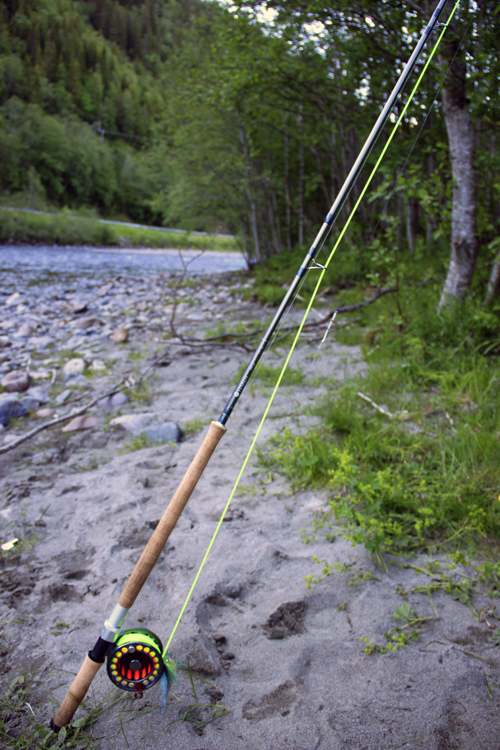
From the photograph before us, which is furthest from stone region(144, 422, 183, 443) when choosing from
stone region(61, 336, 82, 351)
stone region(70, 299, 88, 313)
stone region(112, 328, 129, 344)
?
stone region(70, 299, 88, 313)

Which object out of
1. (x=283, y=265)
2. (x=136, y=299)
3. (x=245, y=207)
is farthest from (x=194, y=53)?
(x=136, y=299)

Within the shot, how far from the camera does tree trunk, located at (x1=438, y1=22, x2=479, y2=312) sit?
12.6ft

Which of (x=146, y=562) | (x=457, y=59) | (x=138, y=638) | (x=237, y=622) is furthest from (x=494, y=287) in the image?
(x=138, y=638)

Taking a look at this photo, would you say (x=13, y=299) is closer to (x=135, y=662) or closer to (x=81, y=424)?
(x=81, y=424)

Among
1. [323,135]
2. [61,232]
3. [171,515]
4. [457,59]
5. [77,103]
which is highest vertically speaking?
[77,103]

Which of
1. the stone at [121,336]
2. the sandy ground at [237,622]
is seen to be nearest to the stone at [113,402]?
the sandy ground at [237,622]

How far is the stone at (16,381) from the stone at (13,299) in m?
5.13

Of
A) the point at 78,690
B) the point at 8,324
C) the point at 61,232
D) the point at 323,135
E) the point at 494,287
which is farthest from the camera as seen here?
the point at 61,232

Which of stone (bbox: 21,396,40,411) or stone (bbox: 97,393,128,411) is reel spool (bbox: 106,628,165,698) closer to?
stone (bbox: 97,393,128,411)

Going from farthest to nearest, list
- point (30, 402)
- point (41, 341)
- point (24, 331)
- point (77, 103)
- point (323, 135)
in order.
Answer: point (77, 103)
point (323, 135)
point (24, 331)
point (41, 341)
point (30, 402)

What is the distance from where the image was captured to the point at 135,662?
1467 millimetres

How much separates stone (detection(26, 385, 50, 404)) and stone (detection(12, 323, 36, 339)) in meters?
2.49

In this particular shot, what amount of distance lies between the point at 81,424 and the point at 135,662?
267 cm

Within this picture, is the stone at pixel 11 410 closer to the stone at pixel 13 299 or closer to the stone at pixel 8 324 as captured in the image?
the stone at pixel 8 324
